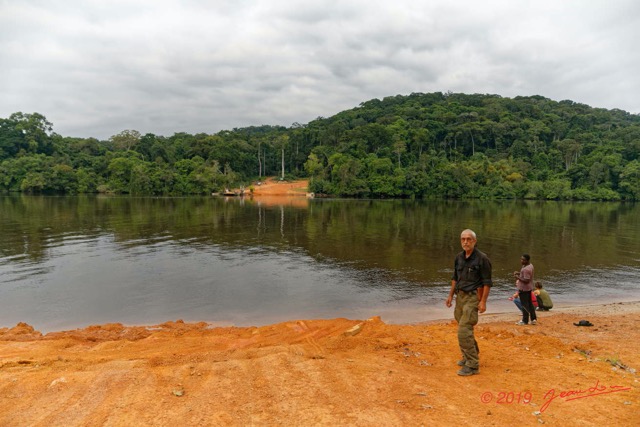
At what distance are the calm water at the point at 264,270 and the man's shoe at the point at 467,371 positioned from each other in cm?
550

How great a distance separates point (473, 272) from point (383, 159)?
90.0 meters

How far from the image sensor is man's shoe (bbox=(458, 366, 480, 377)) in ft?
21.4

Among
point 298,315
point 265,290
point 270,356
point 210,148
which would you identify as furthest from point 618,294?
point 210,148

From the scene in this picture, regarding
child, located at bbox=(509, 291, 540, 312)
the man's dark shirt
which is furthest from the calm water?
the man's dark shirt

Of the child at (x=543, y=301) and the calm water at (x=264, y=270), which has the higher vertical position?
the child at (x=543, y=301)

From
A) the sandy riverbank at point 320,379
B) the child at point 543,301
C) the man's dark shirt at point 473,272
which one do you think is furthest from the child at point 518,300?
the man's dark shirt at point 473,272

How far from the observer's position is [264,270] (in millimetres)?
18422

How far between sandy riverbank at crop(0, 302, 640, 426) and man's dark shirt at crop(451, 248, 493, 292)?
1512 mm

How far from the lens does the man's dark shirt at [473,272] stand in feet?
21.2

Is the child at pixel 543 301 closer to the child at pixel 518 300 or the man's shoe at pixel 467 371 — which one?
the child at pixel 518 300

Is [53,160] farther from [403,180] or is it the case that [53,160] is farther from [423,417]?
[423,417]

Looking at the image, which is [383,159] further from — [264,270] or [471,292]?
[471,292]

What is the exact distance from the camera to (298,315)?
12555 millimetres

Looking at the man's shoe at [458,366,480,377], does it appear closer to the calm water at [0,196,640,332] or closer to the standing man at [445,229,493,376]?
the standing man at [445,229,493,376]
